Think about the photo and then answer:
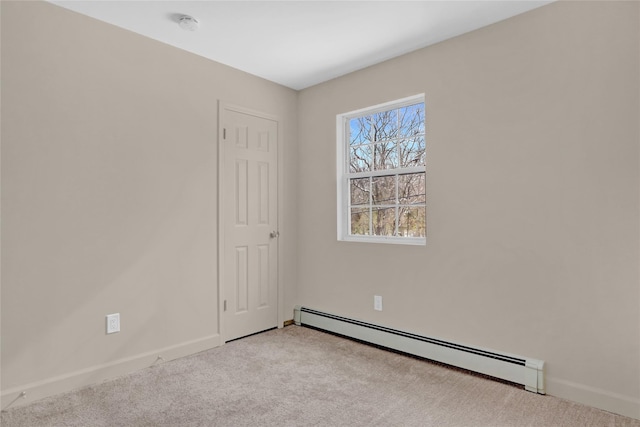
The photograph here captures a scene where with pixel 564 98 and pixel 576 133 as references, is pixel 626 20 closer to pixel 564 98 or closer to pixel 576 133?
pixel 564 98

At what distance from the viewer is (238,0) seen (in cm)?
235

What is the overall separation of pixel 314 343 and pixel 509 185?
6.47ft

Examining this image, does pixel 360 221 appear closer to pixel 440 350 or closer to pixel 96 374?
pixel 440 350

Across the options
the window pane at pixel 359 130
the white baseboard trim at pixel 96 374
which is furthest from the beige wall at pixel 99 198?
the window pane at pixel 359 130

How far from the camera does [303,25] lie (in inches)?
104

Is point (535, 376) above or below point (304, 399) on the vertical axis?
above

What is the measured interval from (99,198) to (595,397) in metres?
3.29

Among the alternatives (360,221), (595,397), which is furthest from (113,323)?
(595,397)

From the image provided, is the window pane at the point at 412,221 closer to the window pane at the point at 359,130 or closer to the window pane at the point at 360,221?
the window pane at the point at 360,221

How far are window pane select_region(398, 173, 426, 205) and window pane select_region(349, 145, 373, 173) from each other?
1.24ft

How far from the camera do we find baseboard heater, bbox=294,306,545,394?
2385mm

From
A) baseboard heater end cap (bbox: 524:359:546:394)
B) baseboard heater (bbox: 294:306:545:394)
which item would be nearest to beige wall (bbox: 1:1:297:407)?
baseboard heater (bbox: 294:306:545:394)

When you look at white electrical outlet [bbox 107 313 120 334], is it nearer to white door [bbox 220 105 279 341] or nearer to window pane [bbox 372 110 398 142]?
white door [bbox 220 105 279 341]

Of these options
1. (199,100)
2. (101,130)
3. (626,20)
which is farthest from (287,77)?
(626,20)
